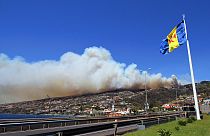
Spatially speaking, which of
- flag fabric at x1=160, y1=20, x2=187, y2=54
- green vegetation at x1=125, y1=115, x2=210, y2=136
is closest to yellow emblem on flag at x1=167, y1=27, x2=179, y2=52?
flag fabric at x1=160, y1=20, x2=187, y2=54

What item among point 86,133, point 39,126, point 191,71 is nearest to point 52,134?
point 86,133

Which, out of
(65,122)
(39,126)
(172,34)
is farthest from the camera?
(65,122)

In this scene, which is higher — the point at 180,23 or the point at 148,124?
A: the point at 180,23

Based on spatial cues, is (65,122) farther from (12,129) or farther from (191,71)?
(191,71)

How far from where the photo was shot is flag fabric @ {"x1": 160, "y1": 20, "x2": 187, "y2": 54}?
147 ft

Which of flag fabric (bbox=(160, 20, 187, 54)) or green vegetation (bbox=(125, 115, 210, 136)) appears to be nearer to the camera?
green vegetation (bbox=(125, 115, 210, 136))

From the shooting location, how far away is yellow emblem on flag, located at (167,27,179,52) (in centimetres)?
4457

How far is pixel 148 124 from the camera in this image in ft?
125

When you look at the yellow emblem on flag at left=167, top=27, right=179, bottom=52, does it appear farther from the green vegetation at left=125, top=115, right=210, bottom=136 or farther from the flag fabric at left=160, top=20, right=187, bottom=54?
the green vegetation at left=125, top=115, right=210, bottom=136

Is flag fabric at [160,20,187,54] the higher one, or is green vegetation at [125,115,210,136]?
flag fabric at [160,20,187,54]

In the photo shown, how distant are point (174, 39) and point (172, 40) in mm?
307

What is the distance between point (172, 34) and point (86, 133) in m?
27.9

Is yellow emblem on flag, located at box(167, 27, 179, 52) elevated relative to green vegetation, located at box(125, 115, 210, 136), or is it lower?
elevated

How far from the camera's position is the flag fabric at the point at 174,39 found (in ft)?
147
